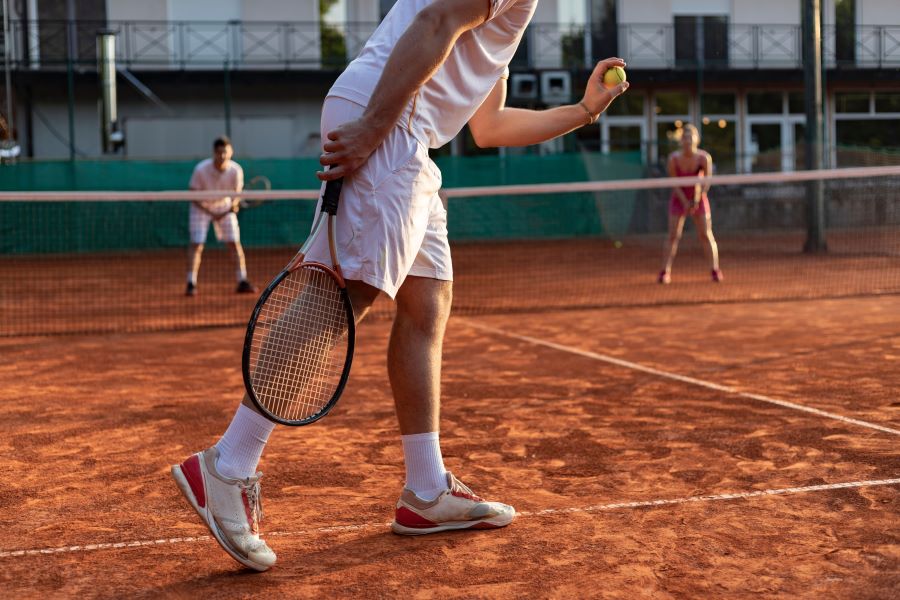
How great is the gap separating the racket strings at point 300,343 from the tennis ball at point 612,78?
44.8 inches

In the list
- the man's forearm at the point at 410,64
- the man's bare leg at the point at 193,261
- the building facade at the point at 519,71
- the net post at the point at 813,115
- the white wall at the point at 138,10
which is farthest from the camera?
the white wall at the point at 138,10

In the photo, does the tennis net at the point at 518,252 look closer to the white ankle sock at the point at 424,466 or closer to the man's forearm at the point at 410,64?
the white ankle sock at the point at 424,466

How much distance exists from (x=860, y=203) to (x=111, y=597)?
20.4m

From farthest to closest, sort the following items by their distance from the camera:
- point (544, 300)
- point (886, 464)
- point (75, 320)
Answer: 1. point (544, 300)
2. point (75, 320)
3. point (886, 464)

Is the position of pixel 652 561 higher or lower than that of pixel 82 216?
lower

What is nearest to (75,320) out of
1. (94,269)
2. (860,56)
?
(94,269)

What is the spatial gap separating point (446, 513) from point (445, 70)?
50.1 inches

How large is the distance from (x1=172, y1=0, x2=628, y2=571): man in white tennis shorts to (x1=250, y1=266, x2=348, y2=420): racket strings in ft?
0.25

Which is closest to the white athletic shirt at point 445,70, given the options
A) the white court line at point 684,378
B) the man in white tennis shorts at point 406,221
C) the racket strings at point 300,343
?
the man in white tennis shorts at point 406,221

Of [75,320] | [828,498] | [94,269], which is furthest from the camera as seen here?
[94,269]

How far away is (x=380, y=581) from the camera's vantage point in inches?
118

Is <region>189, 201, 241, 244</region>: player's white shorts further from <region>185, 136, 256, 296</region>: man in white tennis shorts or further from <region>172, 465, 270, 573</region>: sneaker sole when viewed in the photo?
<region>172, 465, 270, 573</region>: sneaker sole

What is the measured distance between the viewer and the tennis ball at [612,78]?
3.64m

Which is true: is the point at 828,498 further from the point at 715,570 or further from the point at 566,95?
the point at 566,95
